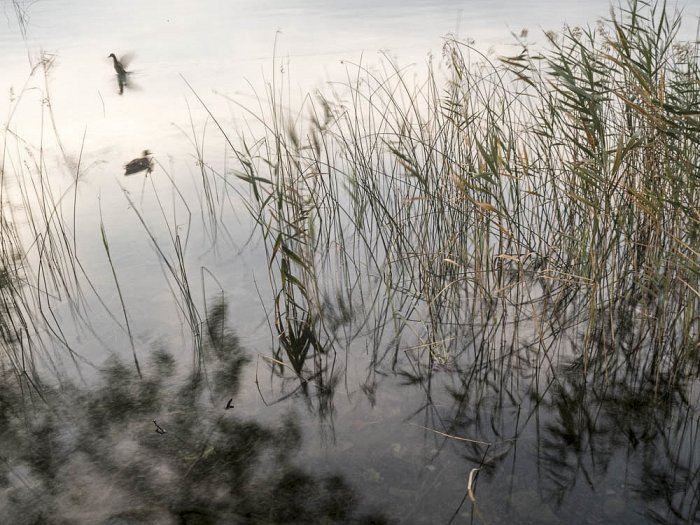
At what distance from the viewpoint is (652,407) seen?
1945 millimetres

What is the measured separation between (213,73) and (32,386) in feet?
13.7

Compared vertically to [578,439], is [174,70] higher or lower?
higher

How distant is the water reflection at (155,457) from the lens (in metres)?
1.69

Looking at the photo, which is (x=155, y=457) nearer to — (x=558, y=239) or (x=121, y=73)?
(x=558, y=239)

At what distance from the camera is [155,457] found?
186 cm

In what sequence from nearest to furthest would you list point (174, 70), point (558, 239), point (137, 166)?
point (558, 239) < point (137, 166) < point (174, 70)

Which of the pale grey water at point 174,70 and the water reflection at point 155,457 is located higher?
the pale grey water at point 174,70

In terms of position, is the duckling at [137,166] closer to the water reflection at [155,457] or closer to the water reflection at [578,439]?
the water reflection at [155,457]

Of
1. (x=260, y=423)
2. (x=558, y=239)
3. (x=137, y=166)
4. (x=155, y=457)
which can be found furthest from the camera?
(x=137, y=166)

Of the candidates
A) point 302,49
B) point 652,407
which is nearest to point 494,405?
point 652,407

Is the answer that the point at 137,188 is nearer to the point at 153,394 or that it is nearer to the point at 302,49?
the point at 153,394

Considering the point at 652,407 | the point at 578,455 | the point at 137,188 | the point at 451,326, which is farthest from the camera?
the point at 137,188

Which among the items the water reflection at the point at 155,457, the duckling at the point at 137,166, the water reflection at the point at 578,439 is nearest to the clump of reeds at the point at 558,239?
the water reflection at the point at 578,439

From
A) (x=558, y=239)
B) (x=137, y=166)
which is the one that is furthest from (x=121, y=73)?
(x=558, y=239)
